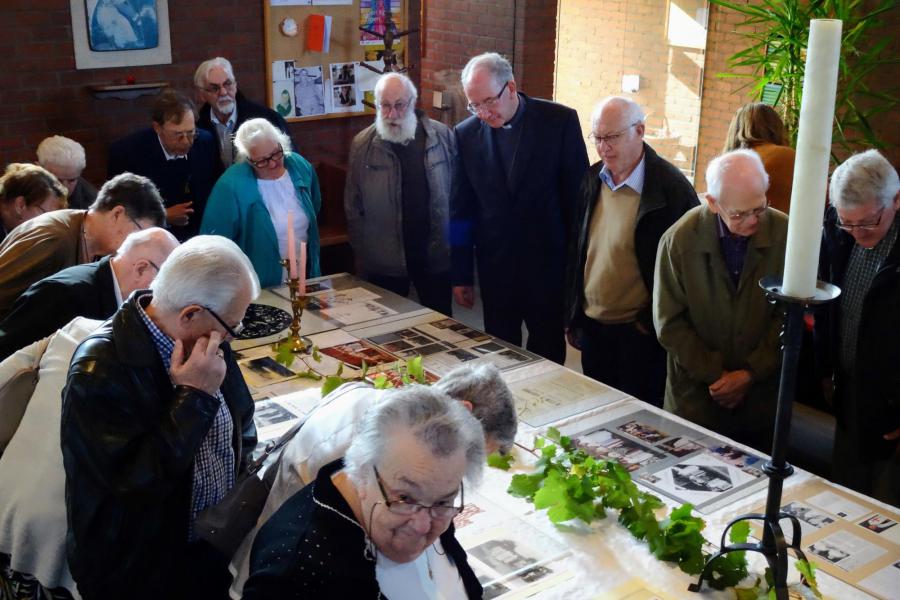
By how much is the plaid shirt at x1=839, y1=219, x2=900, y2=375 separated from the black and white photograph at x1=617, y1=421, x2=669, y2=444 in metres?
0.78

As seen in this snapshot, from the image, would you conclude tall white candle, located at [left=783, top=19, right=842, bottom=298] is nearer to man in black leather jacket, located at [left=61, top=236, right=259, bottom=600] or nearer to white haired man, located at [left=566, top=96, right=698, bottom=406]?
man in black leather jacket, located at [left=61, top=236, right=259, bottom=600]

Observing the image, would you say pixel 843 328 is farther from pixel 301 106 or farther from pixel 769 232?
pixel 301 106

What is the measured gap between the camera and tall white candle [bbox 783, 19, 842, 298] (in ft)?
4.41

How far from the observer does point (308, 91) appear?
21.4ft

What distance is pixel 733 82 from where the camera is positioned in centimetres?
685

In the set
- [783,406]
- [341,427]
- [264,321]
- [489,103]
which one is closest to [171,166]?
[264,321]

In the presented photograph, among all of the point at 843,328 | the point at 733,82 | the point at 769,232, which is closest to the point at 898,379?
the point at 843,328

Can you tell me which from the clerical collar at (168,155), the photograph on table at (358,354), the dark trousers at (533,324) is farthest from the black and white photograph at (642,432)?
the clerical collar at (168,155)

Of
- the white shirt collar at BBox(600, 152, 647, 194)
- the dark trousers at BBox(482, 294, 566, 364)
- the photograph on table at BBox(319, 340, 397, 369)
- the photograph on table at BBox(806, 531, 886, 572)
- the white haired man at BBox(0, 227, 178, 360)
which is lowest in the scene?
the dark trousers at BBox(482, 294, 566, 364)

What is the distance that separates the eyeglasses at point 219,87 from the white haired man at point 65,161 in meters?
0.96

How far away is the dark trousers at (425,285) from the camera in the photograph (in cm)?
487

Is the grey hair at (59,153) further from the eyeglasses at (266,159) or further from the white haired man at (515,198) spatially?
the white haired man at (515,198)

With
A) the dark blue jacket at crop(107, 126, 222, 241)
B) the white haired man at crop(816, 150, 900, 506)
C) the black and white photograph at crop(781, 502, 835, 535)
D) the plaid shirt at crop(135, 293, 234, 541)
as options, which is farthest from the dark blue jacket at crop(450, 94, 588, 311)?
the plaid shirt at crop(135, 293, 234, 541)

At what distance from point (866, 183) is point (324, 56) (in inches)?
167
